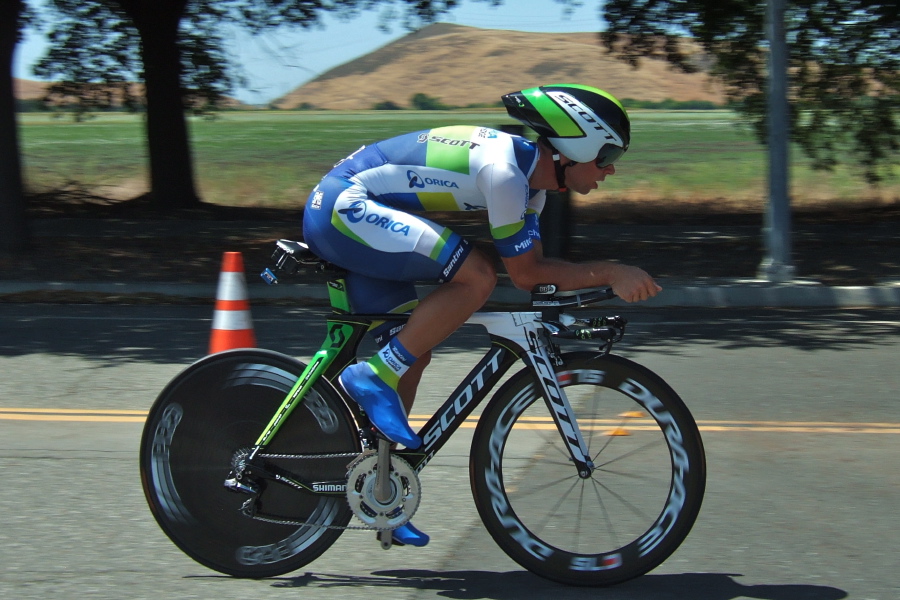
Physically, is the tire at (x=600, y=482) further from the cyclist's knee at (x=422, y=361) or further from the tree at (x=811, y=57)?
the tree at (x=811, y=57)

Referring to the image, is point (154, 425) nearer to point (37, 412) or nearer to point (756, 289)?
point (37, 412)

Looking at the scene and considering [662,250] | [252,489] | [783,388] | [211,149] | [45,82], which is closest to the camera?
[252,489]

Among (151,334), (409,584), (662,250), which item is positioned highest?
(409,584)

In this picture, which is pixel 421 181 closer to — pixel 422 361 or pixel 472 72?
pixel 422 361

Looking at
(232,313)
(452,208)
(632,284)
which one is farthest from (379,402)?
(232,313)

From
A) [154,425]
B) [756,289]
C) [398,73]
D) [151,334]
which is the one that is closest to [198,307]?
[151,334]

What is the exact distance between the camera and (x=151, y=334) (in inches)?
365

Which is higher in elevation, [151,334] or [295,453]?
[295,453]

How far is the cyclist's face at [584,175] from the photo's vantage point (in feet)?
12.6

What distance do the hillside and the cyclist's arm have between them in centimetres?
4504

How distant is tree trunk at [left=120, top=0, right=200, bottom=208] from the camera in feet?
56.2

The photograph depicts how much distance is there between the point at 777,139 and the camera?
1154 cm

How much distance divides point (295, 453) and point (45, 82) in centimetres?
1647

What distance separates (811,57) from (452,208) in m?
13.6
